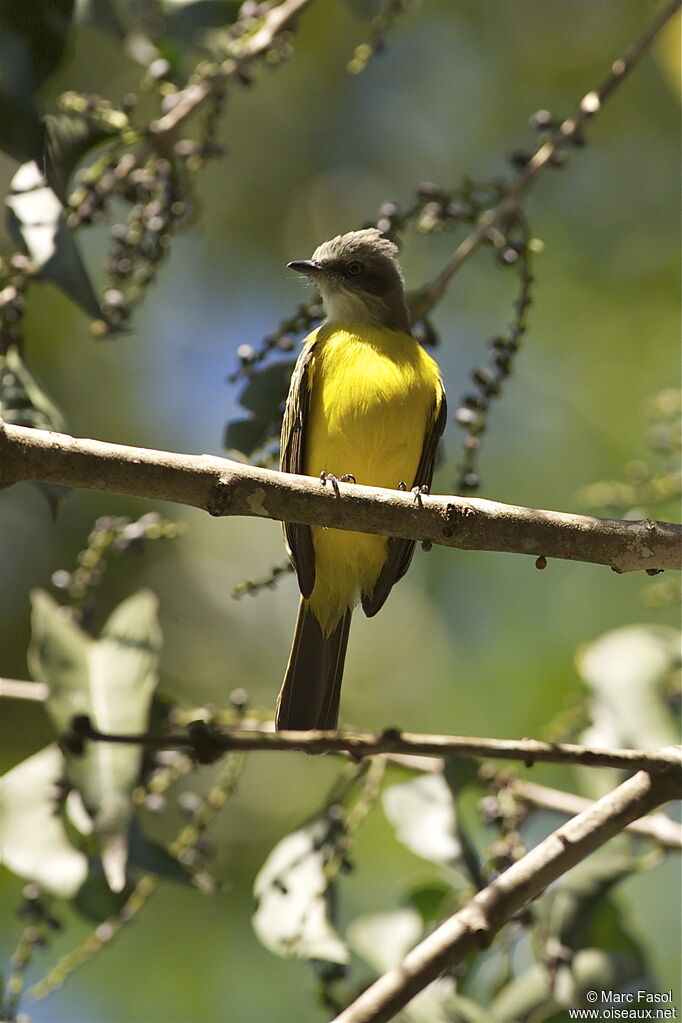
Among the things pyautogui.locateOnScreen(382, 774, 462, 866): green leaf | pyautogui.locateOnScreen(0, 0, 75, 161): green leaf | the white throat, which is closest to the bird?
the white throat

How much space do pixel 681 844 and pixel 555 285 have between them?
4.78 meters

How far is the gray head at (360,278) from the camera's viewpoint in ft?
15.4

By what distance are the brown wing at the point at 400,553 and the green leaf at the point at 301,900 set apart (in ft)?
2.98

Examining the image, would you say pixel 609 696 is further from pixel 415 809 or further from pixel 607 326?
pixel 607 326

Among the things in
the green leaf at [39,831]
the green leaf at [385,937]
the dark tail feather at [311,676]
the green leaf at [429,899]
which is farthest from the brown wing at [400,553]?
the green leaf at [39,831]

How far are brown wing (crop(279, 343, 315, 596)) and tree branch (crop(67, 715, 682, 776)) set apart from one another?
160cm

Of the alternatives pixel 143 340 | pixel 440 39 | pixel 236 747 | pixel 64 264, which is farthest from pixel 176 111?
pixel 440 39

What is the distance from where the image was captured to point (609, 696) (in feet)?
12.8

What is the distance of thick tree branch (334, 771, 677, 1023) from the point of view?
6.82 ft

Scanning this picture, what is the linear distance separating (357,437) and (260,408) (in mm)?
413

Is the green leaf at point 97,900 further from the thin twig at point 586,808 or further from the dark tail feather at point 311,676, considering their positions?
the thin twig at point 586,808

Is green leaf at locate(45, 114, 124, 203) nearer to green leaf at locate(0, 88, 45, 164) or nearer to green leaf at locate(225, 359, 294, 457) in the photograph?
green leaf at locate(0, 88, 45, 164)

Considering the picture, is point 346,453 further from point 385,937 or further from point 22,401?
point 385,937

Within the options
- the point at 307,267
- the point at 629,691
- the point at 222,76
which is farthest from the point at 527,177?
the point at 629,691
